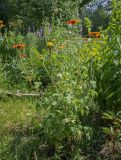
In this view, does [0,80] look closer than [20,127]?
No

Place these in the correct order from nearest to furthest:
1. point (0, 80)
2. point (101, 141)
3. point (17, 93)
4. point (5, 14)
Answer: point (101, 141) → point (17, 93) → point (0, 80) → point (5, 14)

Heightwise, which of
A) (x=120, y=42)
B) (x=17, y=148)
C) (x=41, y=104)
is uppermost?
(x=120, y=42)

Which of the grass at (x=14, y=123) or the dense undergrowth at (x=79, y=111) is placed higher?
the dense undergrowth at (x=79, y=111)

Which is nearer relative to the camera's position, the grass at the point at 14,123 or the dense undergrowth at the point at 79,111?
the dense undergrowth at the point at 79,111

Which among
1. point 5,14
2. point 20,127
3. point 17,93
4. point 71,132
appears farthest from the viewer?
point 5,14

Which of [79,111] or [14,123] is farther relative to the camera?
[14,123]

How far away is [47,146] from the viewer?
13.4 ft

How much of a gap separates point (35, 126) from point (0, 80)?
2.68 metres

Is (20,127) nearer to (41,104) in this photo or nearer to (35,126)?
(35,126)

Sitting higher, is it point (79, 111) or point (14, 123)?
point (79, 111)

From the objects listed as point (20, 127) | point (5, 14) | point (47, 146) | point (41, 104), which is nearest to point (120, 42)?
point (41, 104)

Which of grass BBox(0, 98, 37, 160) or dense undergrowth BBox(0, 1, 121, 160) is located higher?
dense undergrowth BBox(0, 1, 121, 160)

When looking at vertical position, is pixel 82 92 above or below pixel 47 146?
above

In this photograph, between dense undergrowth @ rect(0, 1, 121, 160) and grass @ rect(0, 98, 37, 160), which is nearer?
dense undergrowth @ rect(0, 1, 121, 160)
